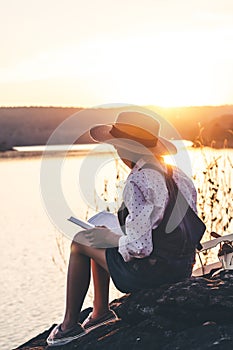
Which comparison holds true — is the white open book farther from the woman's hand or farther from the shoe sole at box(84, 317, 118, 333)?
the shoe sole at box(84, 317, 118, 333)

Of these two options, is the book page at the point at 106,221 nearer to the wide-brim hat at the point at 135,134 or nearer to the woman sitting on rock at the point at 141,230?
the woman sitting on rock at the point at 141,230

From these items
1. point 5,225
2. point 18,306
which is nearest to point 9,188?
point 5,225

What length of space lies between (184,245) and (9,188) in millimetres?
16915

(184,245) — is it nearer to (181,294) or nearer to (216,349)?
(181,294)

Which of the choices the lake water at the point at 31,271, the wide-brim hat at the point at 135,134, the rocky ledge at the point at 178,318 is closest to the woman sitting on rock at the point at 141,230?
the wide-brim hat at the point at 135,134

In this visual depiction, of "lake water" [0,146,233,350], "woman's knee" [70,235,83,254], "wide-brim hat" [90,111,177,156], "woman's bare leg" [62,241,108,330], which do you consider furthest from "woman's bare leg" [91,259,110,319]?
"wide-brim hat" [90,111,177,156]

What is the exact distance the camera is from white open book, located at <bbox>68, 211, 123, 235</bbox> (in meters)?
3.89

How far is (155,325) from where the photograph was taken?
3.76m

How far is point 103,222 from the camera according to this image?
403 centimetres

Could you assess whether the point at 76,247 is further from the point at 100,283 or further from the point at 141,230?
the point at 141,230

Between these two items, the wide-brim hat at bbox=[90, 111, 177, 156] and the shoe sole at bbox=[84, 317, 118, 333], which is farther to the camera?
the shoe sole at bbox=[84, 317, 118, 333]

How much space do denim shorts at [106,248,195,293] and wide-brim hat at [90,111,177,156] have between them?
0.48 m

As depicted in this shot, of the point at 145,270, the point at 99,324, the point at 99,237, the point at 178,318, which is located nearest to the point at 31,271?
the point at 99,324

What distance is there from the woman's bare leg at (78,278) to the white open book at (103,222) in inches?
4.5
